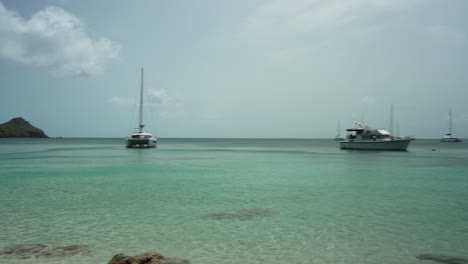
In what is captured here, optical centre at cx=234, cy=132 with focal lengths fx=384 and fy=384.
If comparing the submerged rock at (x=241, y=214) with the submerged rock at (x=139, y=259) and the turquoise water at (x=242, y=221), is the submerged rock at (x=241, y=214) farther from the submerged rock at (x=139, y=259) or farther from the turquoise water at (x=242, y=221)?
the submerged rock at (x=139, y=259)

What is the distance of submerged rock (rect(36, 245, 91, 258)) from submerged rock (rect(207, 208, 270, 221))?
529 cm

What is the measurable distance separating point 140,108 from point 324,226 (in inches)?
2791

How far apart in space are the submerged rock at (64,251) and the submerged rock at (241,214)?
529cm

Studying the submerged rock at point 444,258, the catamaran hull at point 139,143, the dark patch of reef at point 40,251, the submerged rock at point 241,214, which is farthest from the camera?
the catamaran hull at point 139,143

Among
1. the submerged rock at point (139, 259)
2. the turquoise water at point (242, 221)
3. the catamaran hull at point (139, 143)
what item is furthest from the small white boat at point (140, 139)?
the submerged rock at point (139, 259)

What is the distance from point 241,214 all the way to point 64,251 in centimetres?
698

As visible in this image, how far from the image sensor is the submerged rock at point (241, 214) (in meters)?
14.5

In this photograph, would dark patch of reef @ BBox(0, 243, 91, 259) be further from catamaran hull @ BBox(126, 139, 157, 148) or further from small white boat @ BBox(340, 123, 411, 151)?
catamaran hull @ BBox(126, 139, 157, 148)

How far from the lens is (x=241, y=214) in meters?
15.2

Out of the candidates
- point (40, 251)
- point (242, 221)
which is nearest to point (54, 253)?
point (40, 251)

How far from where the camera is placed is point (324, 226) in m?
13.1

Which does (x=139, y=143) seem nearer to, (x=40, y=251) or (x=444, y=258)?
(x=40, y=251)

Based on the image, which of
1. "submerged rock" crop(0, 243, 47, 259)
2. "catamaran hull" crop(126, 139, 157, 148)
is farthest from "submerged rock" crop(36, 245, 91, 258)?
"catamaran hull" crop(126, 139, 157, 148)

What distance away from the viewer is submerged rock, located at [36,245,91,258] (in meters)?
9.69
